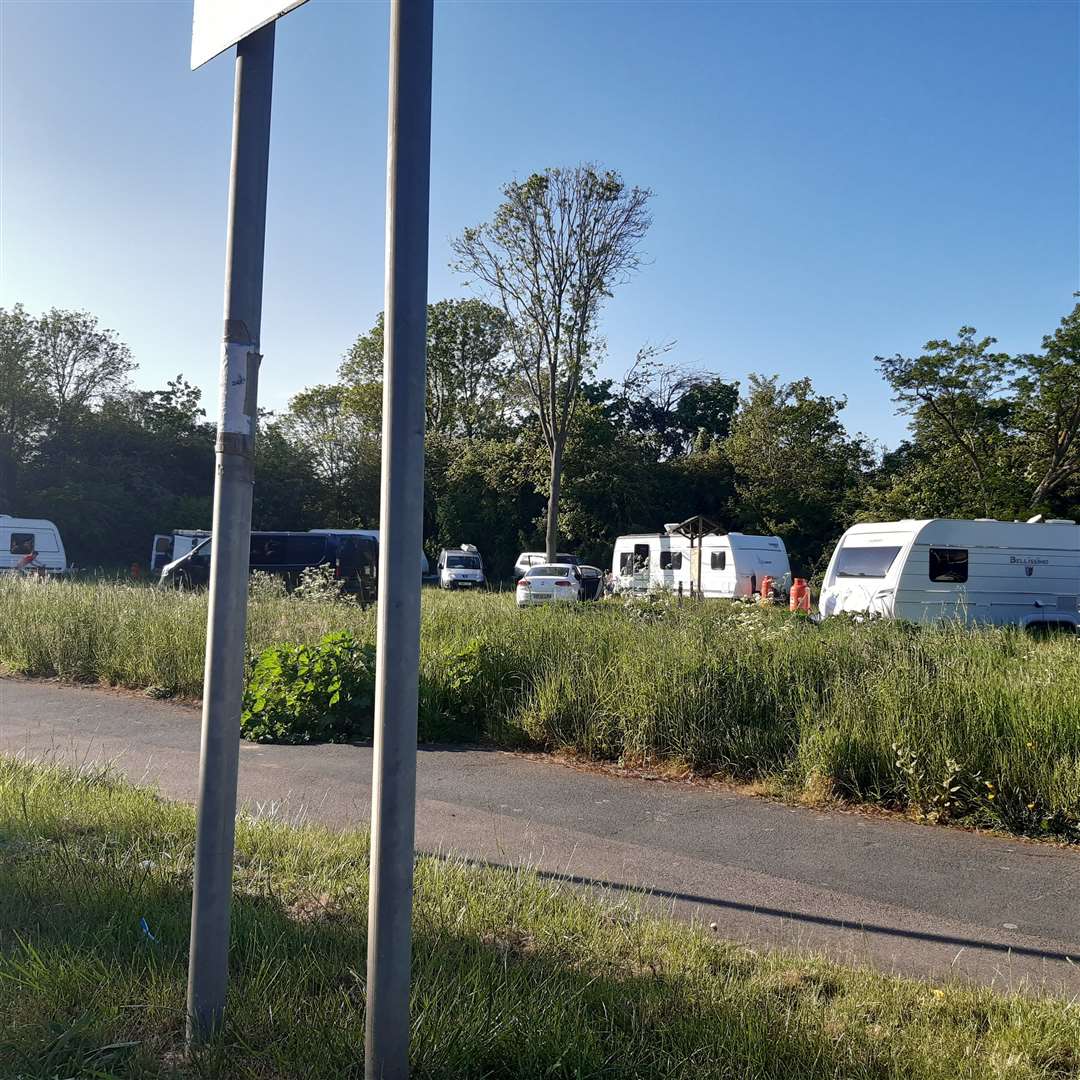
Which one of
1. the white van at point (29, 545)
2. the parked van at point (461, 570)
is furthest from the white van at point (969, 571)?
the white van at point (29, 545)

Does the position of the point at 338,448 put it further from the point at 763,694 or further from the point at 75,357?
the point at 763,694

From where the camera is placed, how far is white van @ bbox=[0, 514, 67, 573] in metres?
34.0

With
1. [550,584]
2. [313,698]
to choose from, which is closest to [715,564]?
[550,584]

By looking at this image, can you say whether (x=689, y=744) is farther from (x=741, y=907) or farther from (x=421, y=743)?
(x=741, y=907)

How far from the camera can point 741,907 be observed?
16.2ft

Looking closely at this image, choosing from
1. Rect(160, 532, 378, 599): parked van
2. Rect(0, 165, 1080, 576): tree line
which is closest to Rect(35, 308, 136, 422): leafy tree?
Rect(0, 165, 1080, 576): tree line

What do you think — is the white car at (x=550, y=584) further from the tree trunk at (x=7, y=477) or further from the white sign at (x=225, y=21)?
the tree trunk at (x=7, y=477)

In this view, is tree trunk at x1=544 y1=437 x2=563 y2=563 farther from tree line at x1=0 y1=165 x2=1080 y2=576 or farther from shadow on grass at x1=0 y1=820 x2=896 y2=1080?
shadow on grass at x1=0 y1=820 x2=896 y2=1080

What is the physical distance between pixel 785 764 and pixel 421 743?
334 centimetres

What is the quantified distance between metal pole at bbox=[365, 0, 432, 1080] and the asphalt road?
95.7 inches

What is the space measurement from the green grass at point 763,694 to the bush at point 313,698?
1.95 ft

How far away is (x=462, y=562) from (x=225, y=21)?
4177 centimetres

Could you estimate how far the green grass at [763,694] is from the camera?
688 cm

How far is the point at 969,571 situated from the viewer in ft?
66.2
